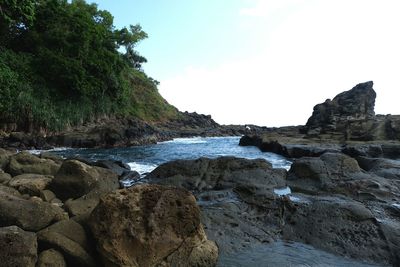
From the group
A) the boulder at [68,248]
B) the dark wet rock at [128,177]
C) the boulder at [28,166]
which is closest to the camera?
the boulder at [68,248]

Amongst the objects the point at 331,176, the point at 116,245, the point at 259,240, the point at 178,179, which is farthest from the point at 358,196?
the point at 116,245

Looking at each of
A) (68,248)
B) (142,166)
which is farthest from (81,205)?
(142,166)

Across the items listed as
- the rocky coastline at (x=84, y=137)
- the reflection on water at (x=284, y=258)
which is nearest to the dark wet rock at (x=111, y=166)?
the reflection on water at (x=284, y=258)

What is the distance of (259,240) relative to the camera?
828 centimetres

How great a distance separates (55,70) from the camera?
Answer: 37688 mm

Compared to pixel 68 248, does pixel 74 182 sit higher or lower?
higher

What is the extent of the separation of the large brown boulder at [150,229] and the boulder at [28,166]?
6.67m

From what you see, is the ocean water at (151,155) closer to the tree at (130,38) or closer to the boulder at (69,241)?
the boulder at (69,241)

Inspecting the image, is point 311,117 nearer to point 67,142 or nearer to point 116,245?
point 67,142

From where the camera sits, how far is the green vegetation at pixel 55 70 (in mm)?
33406

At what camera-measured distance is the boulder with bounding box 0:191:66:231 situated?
6.87 metres

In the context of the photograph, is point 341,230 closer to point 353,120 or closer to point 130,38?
point 353,120

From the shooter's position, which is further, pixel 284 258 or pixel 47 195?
pixel 47 195

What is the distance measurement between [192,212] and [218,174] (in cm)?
687
